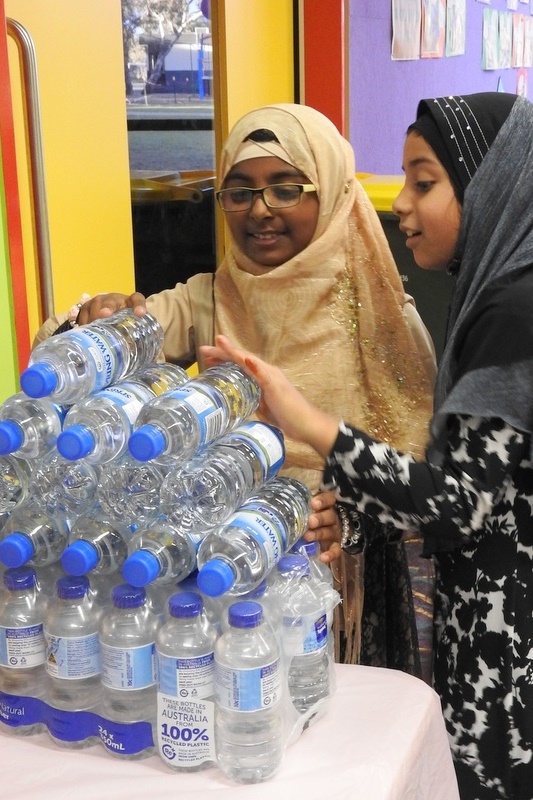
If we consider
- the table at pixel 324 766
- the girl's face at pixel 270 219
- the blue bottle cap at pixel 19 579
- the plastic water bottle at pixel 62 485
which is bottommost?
the table at pixel 324 766

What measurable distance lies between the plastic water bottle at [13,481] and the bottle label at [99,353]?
14 cm

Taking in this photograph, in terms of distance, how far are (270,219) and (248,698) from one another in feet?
3.40

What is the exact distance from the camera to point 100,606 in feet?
3.95

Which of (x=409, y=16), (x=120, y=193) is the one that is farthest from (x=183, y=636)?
(x=409, y=16)

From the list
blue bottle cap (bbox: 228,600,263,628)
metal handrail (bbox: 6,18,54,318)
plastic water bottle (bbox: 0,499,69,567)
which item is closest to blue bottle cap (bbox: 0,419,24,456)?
plastic water bottle (bbox: 0,499,69,567)

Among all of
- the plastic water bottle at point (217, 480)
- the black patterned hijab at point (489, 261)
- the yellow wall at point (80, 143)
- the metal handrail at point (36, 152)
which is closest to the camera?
the plastic water bottle at point (217, 480)

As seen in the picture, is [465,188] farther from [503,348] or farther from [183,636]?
[183,636]

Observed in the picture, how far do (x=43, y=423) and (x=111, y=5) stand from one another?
82.0 inches

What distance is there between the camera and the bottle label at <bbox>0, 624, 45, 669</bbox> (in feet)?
3.90

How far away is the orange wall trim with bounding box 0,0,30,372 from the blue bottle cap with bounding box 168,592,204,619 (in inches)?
49.6

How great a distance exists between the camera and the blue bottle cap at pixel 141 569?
1.10 metres

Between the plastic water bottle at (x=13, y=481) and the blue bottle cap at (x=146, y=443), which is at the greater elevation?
the blue bottle cap at (x=146, y=443)

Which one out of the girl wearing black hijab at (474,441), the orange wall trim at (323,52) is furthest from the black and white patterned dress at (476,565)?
the orange wall trim at (323,52)

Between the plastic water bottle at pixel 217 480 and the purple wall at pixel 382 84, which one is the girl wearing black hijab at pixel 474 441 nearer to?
the plastic water bottle at pixel 217 480
